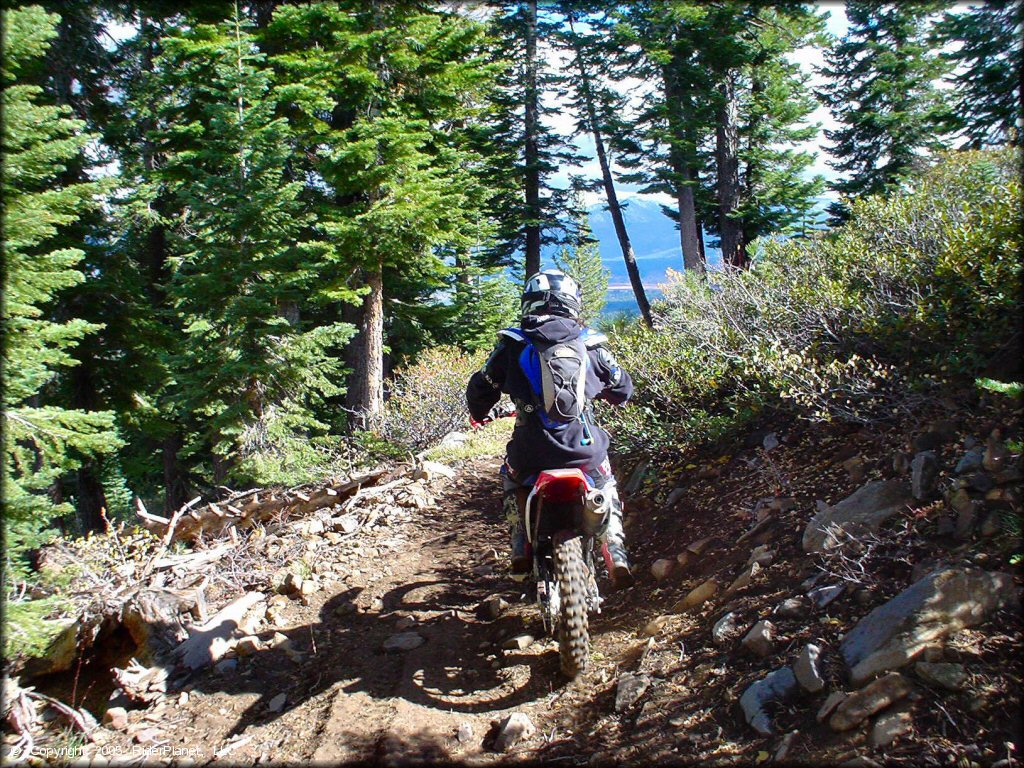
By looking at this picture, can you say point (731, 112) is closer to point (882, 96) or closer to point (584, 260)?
point (882, 96)

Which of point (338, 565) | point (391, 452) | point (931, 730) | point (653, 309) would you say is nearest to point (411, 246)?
point (391, 452)

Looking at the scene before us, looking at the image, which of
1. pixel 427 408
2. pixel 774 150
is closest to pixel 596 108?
pixel 774 150

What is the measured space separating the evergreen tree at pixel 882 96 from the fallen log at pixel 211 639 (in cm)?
2037

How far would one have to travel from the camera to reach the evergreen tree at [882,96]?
19.5 metres

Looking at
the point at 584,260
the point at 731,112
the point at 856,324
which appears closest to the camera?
the point at 856,324

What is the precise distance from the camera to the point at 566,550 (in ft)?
11.7

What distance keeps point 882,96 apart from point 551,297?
22.0 metres

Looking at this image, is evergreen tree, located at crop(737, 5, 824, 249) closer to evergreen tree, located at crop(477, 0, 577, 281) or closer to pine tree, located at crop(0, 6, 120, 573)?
evergreen tree, located at crop(477, 0, 577, 281)

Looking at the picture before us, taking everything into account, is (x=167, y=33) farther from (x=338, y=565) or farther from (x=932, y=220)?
(x=932, y=220)

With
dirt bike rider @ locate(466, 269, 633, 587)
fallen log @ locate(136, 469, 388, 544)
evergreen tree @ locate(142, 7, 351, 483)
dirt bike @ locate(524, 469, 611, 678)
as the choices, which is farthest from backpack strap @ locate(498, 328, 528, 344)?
evergreen tree @ locate(142, 7, 351, 483)

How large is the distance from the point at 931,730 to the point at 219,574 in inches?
211

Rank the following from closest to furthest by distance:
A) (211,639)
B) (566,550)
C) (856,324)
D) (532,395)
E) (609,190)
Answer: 1. (566,550)
2. (532,395)
3. (211,639)
4. (856,324)
5. (609,190)

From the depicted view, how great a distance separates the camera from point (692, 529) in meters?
4.84

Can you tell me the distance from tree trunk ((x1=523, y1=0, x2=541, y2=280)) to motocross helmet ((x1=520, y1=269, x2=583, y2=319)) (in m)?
17.6
